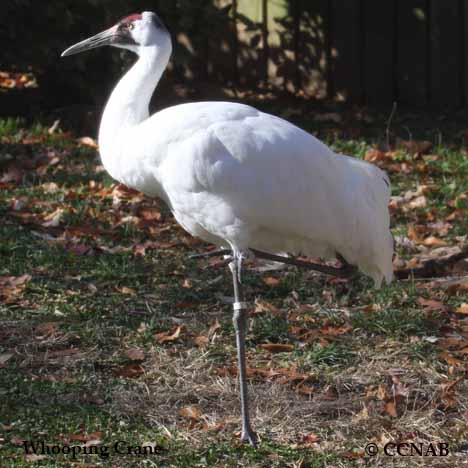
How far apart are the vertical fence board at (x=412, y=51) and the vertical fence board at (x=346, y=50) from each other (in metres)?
0.36

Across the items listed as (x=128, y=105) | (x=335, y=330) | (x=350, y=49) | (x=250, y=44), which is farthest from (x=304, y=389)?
(x=250, y=44)

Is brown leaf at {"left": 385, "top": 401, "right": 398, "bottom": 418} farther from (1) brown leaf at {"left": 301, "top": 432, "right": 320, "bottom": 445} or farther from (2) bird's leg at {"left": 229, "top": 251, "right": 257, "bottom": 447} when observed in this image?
(2) bird's leg at {"left": 229, "top": 251, "right": 257, "bottom": 447}

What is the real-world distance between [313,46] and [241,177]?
4.96m

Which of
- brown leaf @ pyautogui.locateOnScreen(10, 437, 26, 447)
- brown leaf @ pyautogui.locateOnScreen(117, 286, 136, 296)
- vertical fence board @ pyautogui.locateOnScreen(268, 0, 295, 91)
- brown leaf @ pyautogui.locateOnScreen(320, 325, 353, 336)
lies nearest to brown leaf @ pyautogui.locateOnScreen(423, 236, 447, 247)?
brown leaf @ pyautogui.locateOnScreen(320, 325, 353, 336)

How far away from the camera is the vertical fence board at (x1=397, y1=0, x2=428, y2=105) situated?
28.7ft

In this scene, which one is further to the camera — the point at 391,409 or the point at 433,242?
the point at 433,242

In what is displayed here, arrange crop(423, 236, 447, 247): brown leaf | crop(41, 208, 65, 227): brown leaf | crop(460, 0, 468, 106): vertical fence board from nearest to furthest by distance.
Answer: crop(423, 236, 447, 247): brown leaf, crop(41, 208, 65, 227): brown leaf, crop(460, 0, 468, 106): vertical fence board

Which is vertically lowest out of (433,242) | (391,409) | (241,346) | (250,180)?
(433,242)

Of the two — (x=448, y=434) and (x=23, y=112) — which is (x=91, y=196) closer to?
(x=23, y=112)

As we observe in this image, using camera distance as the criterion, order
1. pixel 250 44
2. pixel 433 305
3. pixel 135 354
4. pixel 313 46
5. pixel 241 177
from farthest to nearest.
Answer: pixel 250 44
pixel 313 46
pixel 433 305
pixel 135 354
pixel 241 177

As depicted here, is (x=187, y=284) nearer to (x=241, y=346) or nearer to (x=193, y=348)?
(x=193, y=348)

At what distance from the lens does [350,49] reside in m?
9.08

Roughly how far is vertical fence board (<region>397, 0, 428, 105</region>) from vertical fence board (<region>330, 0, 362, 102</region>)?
0.36 metres

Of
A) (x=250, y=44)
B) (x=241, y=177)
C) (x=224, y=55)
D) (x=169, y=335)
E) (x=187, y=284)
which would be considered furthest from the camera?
(x=224, y=55)
